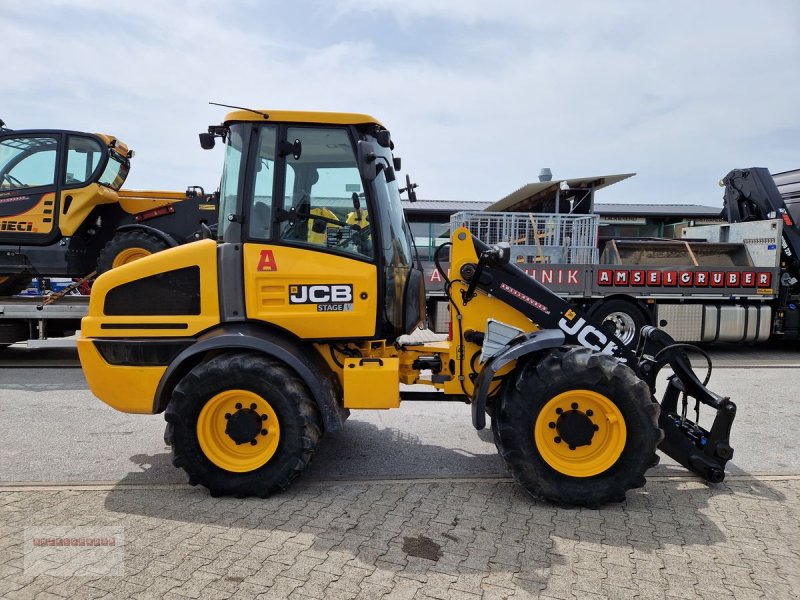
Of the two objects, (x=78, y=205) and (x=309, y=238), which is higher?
(x=78, y=205)

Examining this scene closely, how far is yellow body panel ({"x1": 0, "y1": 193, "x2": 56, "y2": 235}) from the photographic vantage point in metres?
8.95

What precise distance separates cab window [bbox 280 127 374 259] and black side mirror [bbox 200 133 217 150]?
673mm

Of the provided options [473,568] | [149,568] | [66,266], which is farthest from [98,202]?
[473,568]

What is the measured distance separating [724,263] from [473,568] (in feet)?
35.8

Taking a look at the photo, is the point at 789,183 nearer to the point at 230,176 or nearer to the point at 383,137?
the point at 383,137

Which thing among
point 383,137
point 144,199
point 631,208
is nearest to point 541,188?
point 144,199

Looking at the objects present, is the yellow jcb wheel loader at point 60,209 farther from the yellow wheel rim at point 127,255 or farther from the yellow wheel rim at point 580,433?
the yellow wheel rim at point 580,433

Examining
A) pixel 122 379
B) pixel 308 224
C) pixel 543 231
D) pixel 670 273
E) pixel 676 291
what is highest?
pixel 543 231

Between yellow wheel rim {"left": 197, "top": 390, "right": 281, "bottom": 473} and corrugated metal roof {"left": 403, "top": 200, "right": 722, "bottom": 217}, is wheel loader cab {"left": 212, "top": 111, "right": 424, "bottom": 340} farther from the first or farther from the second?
corrugated metal roof {"left": 403, "top": 200, "right": 722, "bottom": 217}

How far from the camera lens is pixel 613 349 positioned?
4.36 metres

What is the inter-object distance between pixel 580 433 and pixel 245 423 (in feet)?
7.44

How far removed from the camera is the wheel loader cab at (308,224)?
4.05 m

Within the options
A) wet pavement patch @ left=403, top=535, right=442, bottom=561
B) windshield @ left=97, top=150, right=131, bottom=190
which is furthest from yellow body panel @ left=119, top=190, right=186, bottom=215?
wet pavement patch @ left=403, top=535, right=442, bottom=561

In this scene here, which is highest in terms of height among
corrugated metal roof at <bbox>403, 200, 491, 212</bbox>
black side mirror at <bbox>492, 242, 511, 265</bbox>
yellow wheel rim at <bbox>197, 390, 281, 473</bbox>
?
corrugated metal roof at <bbox>403, 200, 491, 212</bbox>
